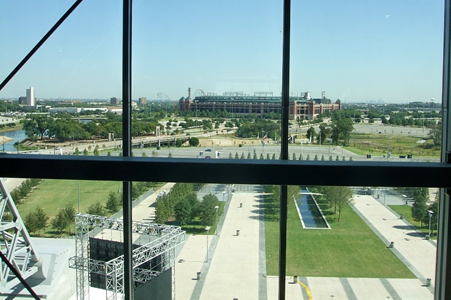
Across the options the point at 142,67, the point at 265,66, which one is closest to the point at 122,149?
the point at 142,67

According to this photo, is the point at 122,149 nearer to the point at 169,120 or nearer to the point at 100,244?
the point at 169,120

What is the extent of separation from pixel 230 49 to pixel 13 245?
6.37ft

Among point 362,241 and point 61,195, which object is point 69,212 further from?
point 362,241

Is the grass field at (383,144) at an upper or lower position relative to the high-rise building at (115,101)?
lower

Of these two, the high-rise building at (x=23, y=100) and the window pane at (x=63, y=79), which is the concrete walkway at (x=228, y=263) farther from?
the high-rise building at (x=23, y=100)

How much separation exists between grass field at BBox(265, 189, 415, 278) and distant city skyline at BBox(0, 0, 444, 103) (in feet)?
2.70

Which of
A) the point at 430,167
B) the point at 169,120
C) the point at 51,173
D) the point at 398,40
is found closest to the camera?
the point at 430,167

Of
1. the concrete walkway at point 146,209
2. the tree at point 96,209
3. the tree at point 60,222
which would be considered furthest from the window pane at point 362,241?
the tree at point 60,222

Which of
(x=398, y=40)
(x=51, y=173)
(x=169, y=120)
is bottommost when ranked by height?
(x=51, y=173)

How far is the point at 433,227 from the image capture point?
257 cm

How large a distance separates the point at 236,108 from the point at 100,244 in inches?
49.9

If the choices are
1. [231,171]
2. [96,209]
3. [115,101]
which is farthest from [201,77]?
[96,209]

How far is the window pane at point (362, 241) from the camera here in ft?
8.30

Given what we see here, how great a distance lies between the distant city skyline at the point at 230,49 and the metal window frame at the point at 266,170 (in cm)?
7
